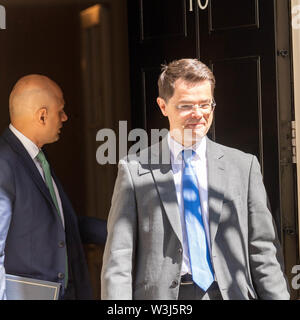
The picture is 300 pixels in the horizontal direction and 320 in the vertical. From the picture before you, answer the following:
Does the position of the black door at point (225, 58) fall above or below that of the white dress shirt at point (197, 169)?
above

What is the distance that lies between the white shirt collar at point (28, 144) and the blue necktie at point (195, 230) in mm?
984

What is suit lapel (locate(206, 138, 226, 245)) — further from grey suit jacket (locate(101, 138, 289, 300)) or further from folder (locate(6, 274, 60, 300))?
folder (locate(6, 274, 60, 300))

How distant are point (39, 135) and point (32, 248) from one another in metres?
0.70

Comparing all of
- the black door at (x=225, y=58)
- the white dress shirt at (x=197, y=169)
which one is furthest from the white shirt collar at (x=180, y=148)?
the black door at (x=225, y=58)

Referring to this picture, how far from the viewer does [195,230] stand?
3.39 m

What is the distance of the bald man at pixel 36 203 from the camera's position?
373 cm

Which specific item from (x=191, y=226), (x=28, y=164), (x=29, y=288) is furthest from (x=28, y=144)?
(x=191, y=226)

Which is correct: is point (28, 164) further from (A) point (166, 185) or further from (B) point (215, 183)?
(B) point (215, 183)

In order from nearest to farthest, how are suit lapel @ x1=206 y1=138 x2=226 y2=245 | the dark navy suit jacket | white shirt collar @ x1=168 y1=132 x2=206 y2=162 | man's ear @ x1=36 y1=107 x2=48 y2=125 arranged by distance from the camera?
suit lapel @ x1=206 y1=138 x2=226 y2=245, white shirt collar @ x1=168 y1=132 x2=206 y2=162, the dark navy suit jacket, man's ear @ x1=36 y1=107 x2=48 y2=125

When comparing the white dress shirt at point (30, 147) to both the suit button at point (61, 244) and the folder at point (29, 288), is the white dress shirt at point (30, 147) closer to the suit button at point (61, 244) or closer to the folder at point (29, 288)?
the suit button at point (61, 244)

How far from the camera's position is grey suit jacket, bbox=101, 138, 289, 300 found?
3.21 metres

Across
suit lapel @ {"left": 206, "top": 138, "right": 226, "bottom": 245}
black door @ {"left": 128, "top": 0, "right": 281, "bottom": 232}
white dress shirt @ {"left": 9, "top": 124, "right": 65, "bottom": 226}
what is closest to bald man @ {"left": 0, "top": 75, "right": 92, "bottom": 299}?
white dress shirt @ {"left": 9, "top": 124, "right": 65, "bottom": 226}

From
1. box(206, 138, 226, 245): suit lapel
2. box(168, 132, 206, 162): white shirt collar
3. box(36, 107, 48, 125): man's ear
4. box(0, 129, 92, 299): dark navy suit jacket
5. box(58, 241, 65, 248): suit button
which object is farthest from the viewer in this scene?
box(36, 107, 48, 125): man's ear

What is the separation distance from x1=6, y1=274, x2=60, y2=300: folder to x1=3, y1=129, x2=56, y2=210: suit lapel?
470mm
